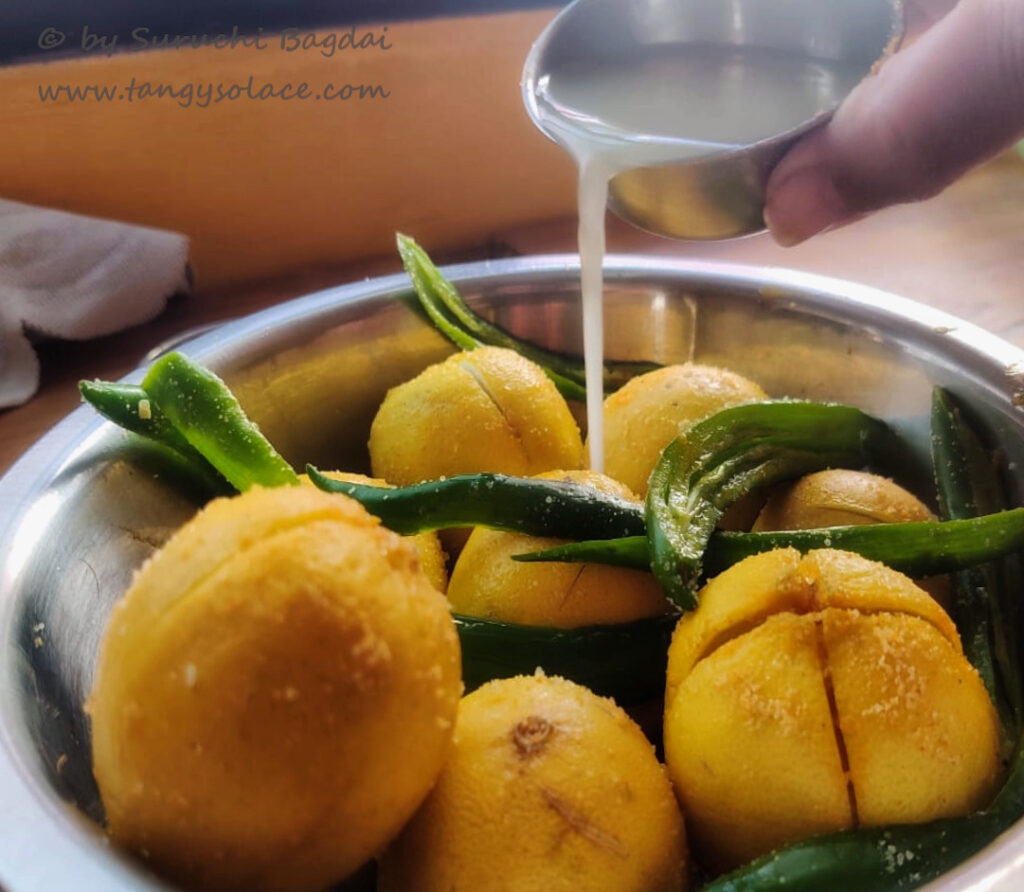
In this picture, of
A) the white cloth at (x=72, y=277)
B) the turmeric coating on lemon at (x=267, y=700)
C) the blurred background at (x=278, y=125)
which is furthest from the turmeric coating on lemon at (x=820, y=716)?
the blurred background at (x=278, y=125)

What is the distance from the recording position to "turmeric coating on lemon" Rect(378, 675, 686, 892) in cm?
48

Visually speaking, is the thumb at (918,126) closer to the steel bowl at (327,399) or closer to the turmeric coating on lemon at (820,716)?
the steel bowl at (327,399)

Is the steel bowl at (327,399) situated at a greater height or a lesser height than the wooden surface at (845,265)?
greater

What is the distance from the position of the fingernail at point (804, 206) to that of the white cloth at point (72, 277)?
840 millimetres

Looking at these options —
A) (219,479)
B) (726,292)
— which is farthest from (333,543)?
(726,292)

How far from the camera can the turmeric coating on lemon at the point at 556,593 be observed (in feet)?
2.13

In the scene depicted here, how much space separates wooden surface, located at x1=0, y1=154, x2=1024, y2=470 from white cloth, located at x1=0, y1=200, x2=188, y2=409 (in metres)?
0.04

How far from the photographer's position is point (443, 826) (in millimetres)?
497

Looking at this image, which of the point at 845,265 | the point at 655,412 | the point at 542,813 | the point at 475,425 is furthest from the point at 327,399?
the point at 845,265

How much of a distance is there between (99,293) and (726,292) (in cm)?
80

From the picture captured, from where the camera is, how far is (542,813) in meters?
0.49

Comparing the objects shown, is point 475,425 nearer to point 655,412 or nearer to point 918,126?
point 655,412

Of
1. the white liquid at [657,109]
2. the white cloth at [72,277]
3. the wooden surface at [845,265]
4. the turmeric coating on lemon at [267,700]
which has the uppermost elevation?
the white liquid at [657,109]

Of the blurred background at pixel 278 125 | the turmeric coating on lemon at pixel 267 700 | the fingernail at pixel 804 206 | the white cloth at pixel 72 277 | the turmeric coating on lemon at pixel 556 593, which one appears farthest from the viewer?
the blurred background at pixel 278 125
